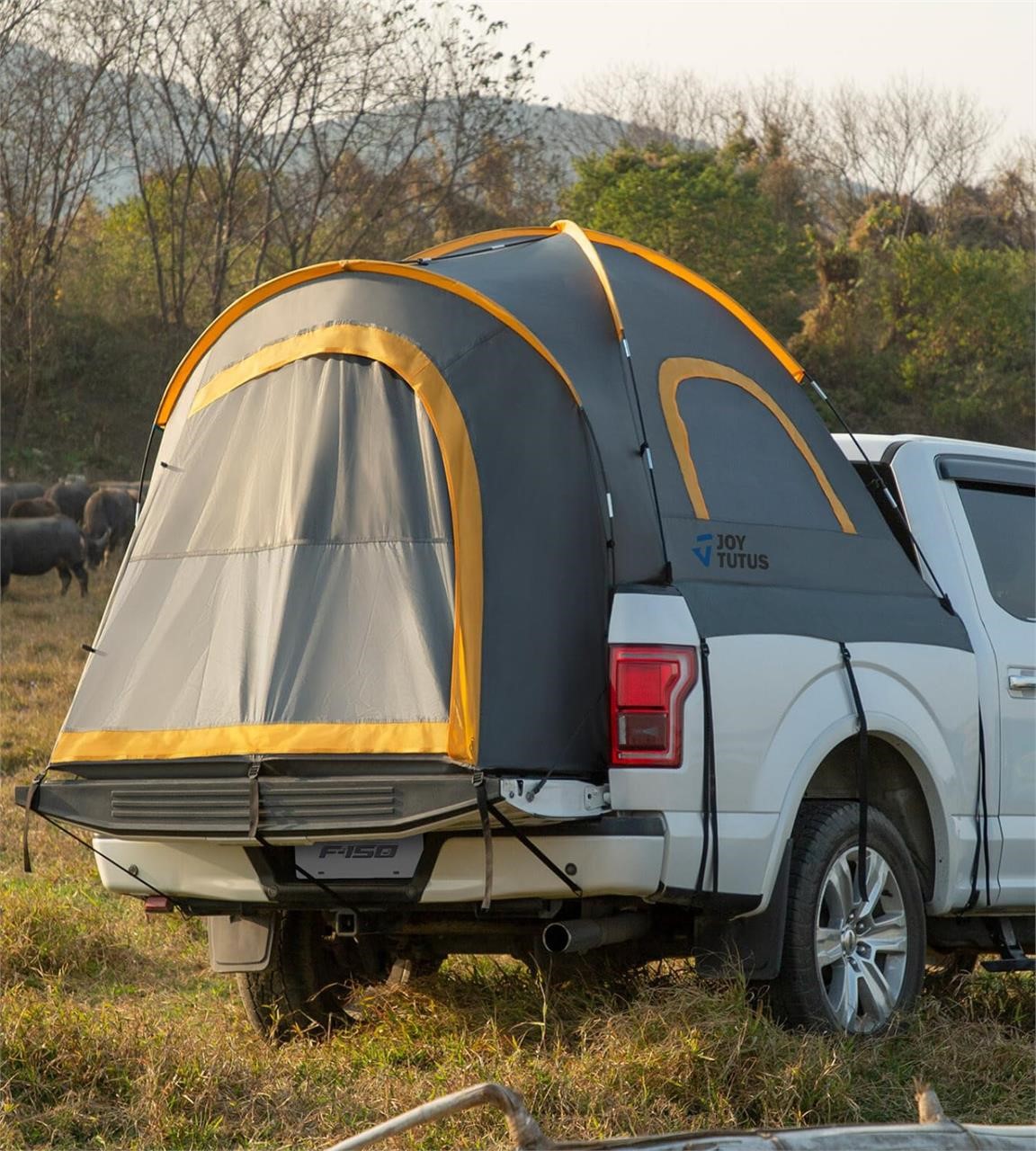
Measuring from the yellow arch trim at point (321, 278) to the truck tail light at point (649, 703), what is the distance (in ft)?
2.79

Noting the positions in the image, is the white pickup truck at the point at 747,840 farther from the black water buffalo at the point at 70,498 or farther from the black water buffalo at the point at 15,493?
the black water buffalo at the point at 70,498

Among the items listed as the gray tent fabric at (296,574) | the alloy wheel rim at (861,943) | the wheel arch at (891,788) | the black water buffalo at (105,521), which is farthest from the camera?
the black water buffalo at (105,521)

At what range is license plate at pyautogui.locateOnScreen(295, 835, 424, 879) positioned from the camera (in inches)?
186

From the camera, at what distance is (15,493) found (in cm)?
2941

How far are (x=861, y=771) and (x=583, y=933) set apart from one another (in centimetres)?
114

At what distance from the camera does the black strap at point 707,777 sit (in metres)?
4.70

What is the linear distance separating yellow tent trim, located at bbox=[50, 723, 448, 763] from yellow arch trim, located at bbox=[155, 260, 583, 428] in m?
1.18

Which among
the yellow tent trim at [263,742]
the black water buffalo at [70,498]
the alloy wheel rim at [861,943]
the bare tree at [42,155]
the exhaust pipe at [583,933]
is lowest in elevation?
the alloy wheel rim at [861,943]

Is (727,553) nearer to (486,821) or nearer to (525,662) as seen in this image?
(525,662)

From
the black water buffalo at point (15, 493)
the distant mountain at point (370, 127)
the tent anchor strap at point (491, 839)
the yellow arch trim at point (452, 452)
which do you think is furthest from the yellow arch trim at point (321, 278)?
the distant mountain at point (370, 127)

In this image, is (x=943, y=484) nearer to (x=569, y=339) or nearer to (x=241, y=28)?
(x=569, y=339)

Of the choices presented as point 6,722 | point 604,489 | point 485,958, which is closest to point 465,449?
point 604,489

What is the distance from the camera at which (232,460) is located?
536cm

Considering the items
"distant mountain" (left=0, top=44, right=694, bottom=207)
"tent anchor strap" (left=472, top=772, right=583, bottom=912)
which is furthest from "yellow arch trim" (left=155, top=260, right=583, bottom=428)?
"distant mountain" (left=0, top=44, right=694, bottom=207)
